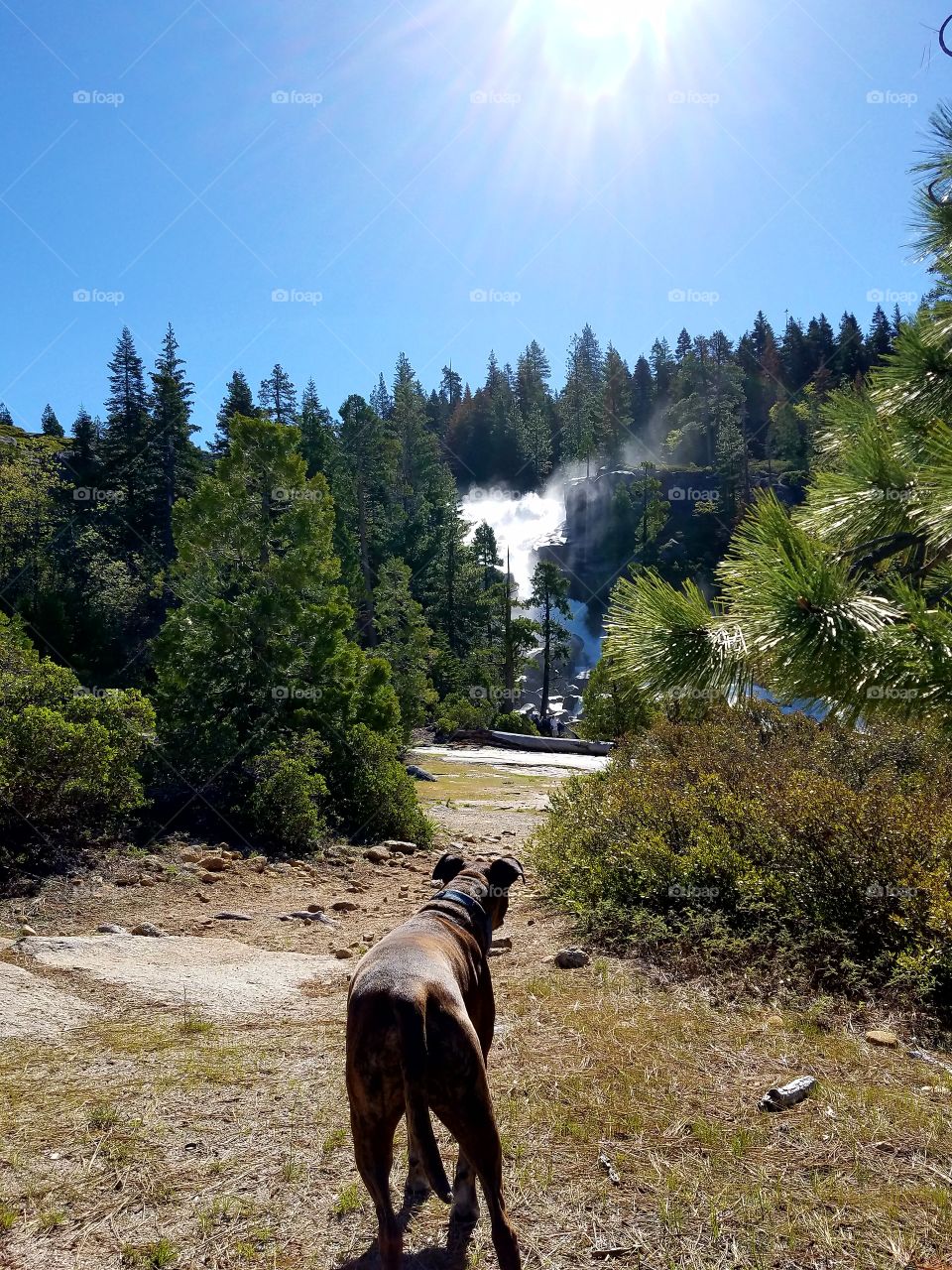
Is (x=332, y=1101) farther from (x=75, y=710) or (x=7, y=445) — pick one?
(x=7, y=445)

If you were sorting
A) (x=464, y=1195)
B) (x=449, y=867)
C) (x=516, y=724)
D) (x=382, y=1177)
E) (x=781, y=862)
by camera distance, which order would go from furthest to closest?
1. (x=516, y=724)
2. (x=781, y=862)
3. (x=449, y=867)
4. (x=464, y=1195)
5. (x=382, y=1177)

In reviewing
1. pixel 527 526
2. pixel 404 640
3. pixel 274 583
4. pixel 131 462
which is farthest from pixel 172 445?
pixel 527 526

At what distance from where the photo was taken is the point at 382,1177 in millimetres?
2666

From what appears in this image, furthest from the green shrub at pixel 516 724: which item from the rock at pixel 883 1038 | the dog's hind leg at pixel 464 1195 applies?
the dog's hind leg at pixel 464 1195

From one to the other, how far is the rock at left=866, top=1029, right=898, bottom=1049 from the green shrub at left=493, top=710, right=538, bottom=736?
3654 cm

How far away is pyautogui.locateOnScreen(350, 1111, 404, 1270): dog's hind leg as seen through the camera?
2652 millimetres

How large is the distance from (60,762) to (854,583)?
8846 mm

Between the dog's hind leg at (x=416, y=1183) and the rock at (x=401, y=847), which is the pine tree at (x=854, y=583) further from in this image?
the rock at (x=401, y=847)

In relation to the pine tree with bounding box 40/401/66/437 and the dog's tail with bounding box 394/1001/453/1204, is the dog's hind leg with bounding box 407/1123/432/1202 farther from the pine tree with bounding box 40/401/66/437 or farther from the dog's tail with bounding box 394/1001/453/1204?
the pine tree with bounding box 40/401/66/437

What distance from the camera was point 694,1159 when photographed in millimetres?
3600

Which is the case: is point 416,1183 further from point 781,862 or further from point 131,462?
point 131,462

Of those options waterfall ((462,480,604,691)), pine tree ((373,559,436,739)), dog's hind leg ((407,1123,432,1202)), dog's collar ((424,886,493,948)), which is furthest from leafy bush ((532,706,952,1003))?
waterfall ((462,480,604,691))

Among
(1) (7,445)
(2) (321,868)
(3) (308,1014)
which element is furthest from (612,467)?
(3) (308,1014)

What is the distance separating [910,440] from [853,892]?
3.13 m
